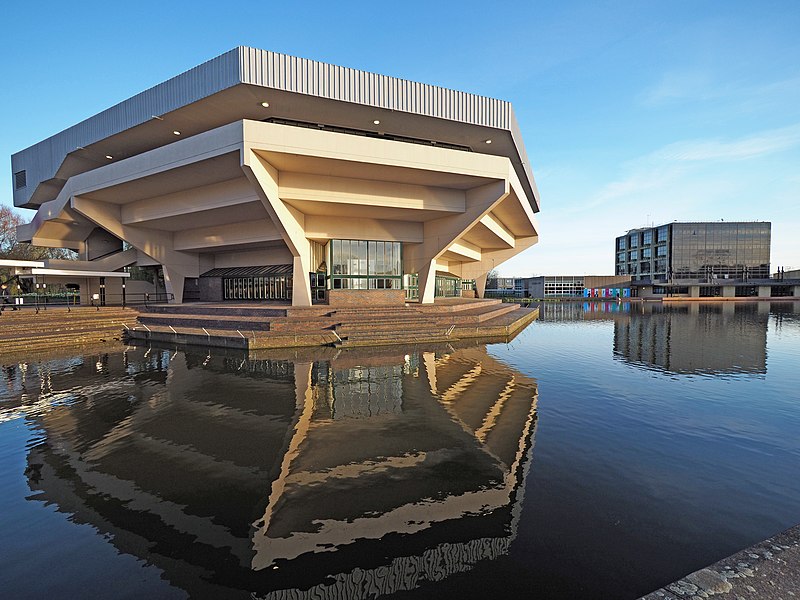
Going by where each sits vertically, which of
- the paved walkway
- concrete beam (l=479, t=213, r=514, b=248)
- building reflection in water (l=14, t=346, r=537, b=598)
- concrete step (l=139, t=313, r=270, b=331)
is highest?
concrete beam (l=479, t=213, r=514, b=248)

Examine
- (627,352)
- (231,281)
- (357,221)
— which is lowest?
(627,352)

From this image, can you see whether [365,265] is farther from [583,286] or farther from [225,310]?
[583,286]

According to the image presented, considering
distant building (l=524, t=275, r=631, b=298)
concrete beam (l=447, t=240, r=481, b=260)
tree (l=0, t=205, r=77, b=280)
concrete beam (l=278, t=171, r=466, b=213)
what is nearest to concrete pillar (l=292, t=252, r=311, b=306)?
concrete beam (l=278, t=171, r=466, b=213)

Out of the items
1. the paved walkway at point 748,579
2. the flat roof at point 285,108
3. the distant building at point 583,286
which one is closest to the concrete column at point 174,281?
the flat roof at point 285,108

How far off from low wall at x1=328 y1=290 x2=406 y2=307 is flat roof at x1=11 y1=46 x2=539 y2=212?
33.6 ft

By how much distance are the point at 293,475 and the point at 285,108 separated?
66.0 ft

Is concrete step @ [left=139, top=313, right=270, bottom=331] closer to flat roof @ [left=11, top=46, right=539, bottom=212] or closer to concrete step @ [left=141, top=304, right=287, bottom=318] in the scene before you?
concrete step @ [left=141, top=304, right=287, bottom=318]

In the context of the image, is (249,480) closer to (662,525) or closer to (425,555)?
(425,555)

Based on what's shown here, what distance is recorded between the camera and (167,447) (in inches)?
243

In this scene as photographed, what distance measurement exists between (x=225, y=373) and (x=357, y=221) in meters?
15.7

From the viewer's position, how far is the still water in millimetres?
3328

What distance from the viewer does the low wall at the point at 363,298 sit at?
73.1 ft

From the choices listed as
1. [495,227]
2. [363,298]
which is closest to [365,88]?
[363,298]

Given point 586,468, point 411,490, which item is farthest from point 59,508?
point 586,468
